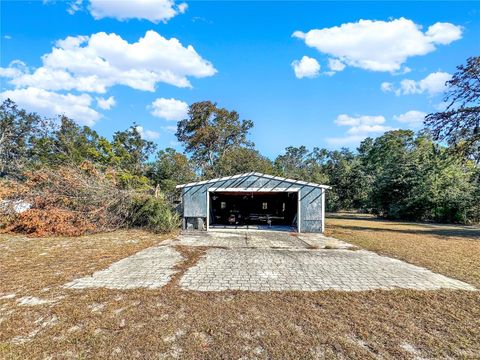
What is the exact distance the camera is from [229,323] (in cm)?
365

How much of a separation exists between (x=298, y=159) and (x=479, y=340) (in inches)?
1946

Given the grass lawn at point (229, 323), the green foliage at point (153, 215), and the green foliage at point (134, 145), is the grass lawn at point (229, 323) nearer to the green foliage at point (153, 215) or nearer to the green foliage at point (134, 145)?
the green foliage at point (153, 215)

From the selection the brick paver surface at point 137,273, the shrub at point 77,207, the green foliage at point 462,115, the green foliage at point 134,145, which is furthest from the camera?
the green foliage at point 134,145

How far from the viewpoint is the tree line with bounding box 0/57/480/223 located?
14455 millimetres

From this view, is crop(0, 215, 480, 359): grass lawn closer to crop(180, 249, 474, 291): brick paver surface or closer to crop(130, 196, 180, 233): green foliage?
crop(180, 249, 474, 291): brick paver surface

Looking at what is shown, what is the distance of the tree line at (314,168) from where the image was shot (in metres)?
14.5

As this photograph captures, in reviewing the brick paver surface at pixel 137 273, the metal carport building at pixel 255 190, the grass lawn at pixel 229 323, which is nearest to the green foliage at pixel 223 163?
the metal carport building at pixel 255 190

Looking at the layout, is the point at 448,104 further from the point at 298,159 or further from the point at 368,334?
the point at 298,159

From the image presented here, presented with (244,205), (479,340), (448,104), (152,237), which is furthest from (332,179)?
(479,340)

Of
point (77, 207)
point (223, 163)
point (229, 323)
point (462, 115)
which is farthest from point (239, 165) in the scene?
point (229, 323)

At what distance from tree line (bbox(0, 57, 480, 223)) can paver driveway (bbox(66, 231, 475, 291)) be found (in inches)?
353

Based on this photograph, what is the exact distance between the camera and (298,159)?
51844 mm

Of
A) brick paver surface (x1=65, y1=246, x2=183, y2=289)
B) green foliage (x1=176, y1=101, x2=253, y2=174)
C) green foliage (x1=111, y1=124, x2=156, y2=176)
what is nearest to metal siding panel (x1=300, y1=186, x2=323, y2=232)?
brick paver surface (x1=65, y1=246, x2=183, y2=289)

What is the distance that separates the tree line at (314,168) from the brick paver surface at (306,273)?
32.2ft
